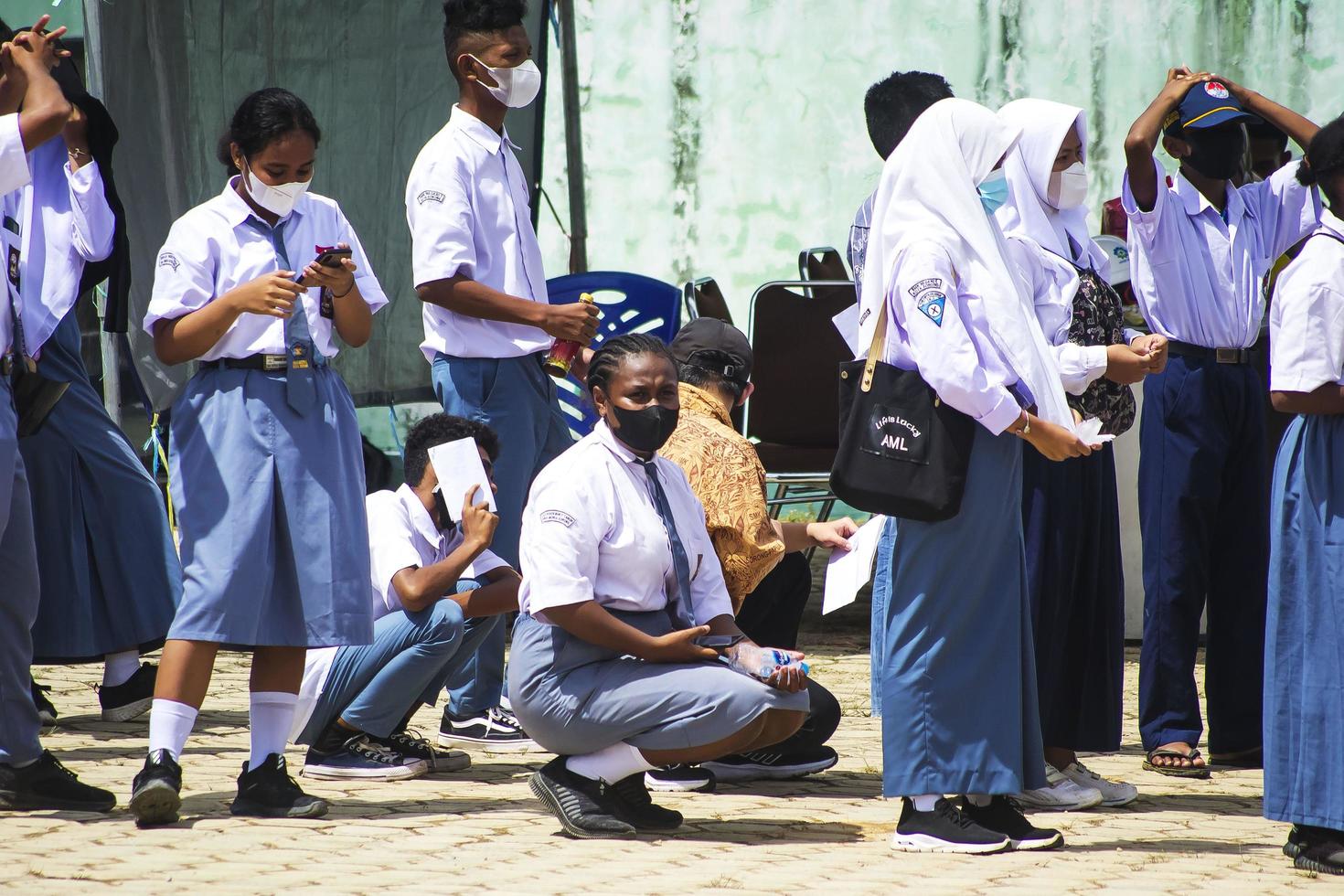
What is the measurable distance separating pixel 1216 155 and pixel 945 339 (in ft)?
6.52

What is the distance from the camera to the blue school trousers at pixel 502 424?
5.60 m

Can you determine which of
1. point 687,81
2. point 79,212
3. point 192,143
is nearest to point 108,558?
point 79,212

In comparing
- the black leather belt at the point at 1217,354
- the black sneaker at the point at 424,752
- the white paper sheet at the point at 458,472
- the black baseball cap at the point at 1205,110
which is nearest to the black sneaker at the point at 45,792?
the black sneaker at the point at 424,752

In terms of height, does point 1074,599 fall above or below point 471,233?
below

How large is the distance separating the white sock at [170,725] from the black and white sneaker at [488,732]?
148 cm

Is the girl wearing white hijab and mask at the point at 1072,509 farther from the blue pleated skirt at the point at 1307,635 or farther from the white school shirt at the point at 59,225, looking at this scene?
the white school shirt at the point at 59,225

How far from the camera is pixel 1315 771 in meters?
4.09

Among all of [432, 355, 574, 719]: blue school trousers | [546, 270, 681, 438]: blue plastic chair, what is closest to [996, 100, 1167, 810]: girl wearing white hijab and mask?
[432, 355, 574, 719]: blue school trousers

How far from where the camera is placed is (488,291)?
216 inches

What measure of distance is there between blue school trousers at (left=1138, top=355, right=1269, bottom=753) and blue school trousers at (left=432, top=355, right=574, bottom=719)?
194cm

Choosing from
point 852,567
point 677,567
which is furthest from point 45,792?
point 852,567

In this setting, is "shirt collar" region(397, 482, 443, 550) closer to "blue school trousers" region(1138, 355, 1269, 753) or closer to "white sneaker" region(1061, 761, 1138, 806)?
"white sneaker" region(1061, 761, 1138, 806)

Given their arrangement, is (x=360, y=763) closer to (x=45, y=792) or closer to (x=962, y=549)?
(x=45, y=792)

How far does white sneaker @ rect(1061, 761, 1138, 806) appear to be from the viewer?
490cm
